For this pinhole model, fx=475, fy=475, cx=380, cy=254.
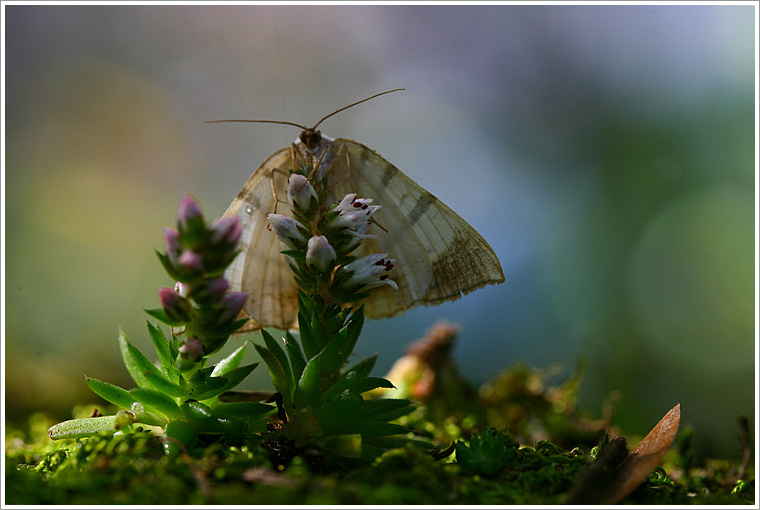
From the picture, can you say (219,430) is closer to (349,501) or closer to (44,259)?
(349,501)

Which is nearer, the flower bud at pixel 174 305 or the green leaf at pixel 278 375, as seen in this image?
the flower bud at pixel 174 305

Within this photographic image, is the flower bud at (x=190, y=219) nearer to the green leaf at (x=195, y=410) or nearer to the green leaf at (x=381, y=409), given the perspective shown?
the green leaf at (x=195, y=410)

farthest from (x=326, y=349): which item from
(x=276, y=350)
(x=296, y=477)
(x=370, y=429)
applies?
(x=296, y=477)

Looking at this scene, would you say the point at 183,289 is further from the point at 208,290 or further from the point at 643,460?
the point at 643,460

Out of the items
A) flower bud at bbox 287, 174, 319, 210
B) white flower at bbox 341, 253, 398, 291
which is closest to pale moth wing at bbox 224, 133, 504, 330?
flower bud at bbox 287, 174, 319, 210

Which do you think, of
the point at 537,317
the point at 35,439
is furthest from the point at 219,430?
the point at 537,317

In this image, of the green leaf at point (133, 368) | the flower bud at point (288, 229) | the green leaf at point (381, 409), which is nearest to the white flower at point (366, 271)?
the flower bud at point (288, 229)
